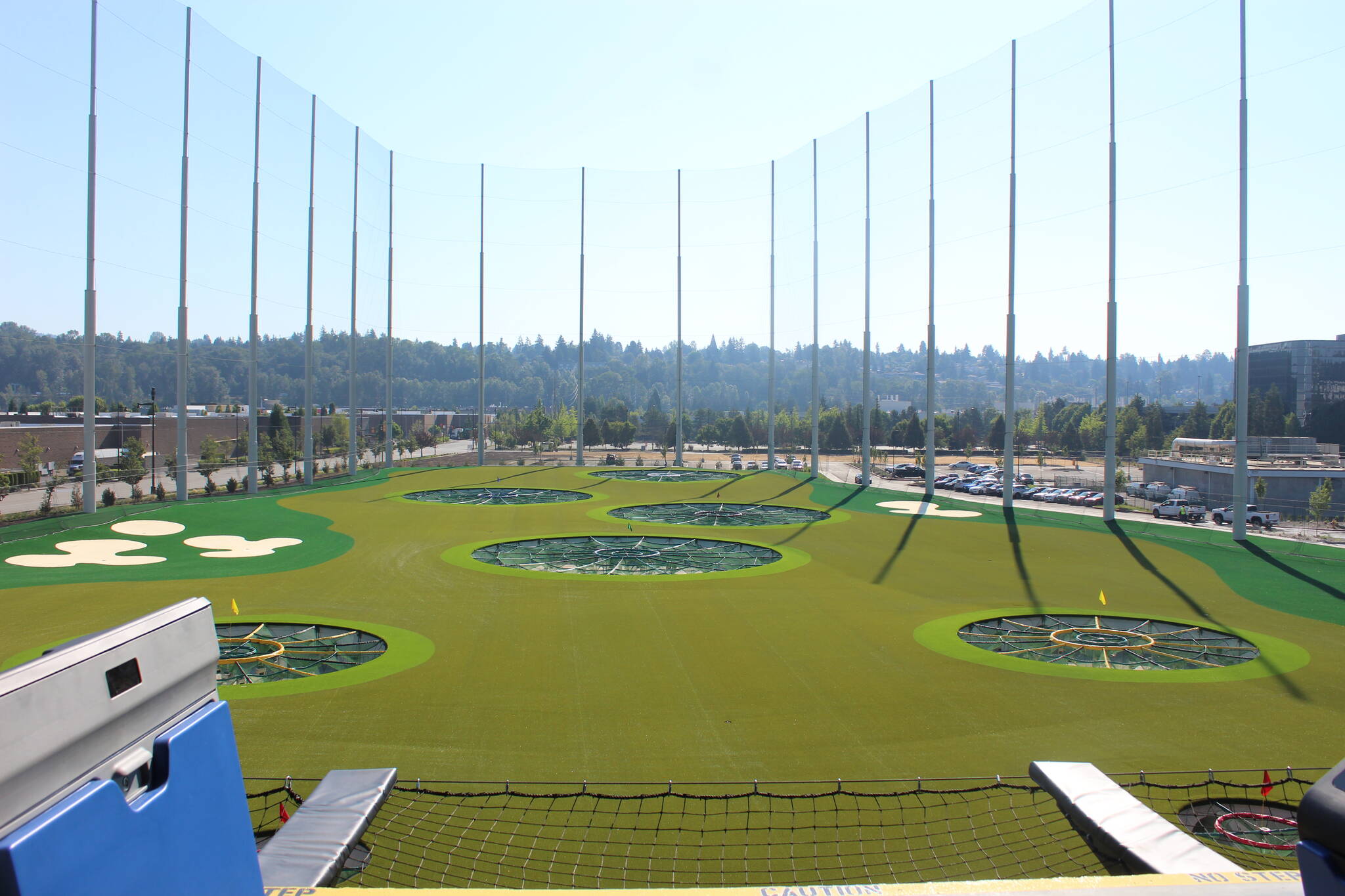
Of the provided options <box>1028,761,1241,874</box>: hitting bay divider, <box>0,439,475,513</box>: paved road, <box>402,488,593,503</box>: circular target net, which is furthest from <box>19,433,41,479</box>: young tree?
<box>1028,761,1241,874</box>: hitting bay divider

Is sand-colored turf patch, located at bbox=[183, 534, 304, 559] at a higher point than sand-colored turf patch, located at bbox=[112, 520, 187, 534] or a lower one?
lower

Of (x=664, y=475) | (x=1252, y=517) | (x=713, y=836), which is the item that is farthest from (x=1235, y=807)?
(x=664, y=475)

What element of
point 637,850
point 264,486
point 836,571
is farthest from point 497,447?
point 637,850

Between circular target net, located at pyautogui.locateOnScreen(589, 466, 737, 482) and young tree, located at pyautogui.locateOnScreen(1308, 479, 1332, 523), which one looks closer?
young tree, located at pyautogui.locateOnScreen(1308, 479, 1332, 523)

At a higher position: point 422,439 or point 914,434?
point 914,434

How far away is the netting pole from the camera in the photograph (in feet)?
139

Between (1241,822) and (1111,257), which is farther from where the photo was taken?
(1111,257)

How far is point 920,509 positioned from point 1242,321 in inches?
481

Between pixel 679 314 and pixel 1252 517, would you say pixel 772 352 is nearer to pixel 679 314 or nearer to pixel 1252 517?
pixel 679 314

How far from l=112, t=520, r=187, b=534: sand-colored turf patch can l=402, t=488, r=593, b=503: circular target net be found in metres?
9.24

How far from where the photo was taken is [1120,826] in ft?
17.9

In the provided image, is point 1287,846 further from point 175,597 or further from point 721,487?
point 721,487

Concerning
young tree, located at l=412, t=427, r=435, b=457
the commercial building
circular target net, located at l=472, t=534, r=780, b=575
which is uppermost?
the commercial building

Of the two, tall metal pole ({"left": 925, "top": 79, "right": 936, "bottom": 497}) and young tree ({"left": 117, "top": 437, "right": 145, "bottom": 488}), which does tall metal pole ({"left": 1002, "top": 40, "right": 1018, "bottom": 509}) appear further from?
young tree ({"left": 117, "top": 437, "right": 145, "bottom": 488})
